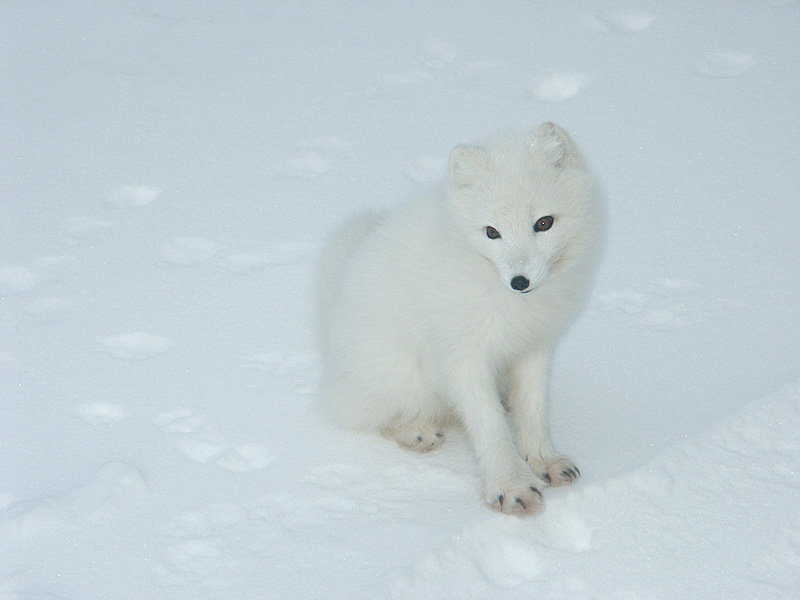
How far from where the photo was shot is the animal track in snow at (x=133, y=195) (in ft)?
13.8

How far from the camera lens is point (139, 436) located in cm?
296

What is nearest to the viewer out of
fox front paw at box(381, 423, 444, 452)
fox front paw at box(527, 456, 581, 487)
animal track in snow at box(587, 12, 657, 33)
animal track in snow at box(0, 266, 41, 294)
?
fox front paw at box(527, 456, 581, 487)

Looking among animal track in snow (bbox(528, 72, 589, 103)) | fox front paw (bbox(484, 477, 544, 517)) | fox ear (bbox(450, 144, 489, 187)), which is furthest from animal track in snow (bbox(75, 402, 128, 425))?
animal track in snow (bbox(528, 72, 589, 103))

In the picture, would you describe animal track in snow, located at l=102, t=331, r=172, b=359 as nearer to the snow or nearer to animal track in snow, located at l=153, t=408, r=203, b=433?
the snow

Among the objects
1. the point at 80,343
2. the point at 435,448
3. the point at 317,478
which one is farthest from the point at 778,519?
the point at 80,343

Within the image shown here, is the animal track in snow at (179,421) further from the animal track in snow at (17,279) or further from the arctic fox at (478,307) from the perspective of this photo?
the animal track in snow at (17,279)

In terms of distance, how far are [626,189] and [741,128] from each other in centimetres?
69

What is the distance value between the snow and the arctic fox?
12 centimetres

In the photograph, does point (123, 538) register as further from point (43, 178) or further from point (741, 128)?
point (741, 128)

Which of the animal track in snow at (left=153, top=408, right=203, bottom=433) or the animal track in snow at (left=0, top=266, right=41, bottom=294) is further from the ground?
the animal track in snow at (left=0, top=266, right=41, bottom=294)

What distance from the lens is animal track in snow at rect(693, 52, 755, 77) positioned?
4.64 metres

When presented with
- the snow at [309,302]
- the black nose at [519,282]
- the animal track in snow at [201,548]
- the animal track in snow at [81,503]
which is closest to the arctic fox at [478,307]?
the black nose at [519,282]

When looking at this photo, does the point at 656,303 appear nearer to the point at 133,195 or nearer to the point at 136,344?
the point at 136,344

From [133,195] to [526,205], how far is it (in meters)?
2.38
